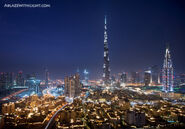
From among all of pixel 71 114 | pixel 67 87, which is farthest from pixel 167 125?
pixel 67 87

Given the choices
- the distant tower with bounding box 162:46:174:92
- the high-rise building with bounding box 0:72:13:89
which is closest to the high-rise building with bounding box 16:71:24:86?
the high-rise building with bounding box 0:72:13:89

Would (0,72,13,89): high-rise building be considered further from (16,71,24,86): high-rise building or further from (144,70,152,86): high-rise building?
(144,70,152,86): high-rise building

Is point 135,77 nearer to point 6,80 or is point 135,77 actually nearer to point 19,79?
point 19,79

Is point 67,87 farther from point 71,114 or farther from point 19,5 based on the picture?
point 19,5

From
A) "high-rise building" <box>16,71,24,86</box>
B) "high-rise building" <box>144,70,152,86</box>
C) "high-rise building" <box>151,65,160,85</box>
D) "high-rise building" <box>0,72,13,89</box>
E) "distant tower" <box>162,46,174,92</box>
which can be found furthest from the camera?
"high-rise building" <box>151,65,160,85</box>

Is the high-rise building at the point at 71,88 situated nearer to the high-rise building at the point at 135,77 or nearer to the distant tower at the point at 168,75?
the distant tower at the point at 168,75

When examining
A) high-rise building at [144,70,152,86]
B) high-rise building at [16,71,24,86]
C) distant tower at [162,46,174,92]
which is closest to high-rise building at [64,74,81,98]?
high-rise building at [16,71,24,86]

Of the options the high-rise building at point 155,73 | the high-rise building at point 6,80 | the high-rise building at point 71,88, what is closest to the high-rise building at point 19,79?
the high-rise building at point 6,80

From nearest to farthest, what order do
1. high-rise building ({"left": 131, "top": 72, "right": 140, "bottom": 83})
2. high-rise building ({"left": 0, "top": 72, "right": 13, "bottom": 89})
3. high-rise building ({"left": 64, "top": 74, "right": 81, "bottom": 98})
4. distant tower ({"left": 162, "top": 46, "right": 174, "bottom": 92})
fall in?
high-rise building ({"left": 64, "top": 74, "right": 81, "bottom": 98}) → distant tower ({"left": 162, "top": 46, "right": 174, "bottom": 92}) → high-rise building ({"left": 0, "top": 72, "right": 13, "bottom": 89}) → high-rise building ({"left": 131, "top": 72, "right": 140, "bottom": 83})

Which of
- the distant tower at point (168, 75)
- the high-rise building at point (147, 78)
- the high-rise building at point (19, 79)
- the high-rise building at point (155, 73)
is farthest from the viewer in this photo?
the high-rise building at point (155, 73)

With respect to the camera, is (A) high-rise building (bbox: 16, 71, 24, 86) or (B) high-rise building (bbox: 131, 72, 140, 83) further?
(B) high-rise building (bbox: 131, 72, 140, 83)

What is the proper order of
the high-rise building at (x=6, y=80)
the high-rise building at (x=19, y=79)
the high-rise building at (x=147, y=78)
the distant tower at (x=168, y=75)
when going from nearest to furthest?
1. the distant tower at (x=168, y=75)
2. the high-rise building at (x=6, y=80)
3. the high-rise building at (x=19, y=79)
4. the high-rise building at (x=147, y=78)
